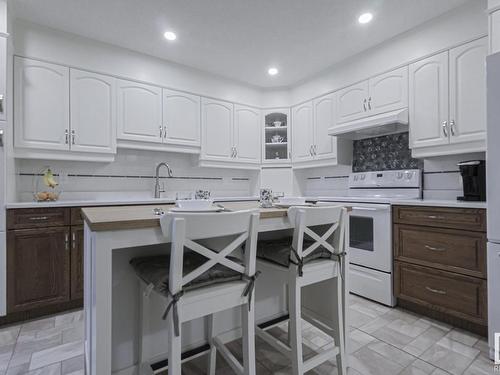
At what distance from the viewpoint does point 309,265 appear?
4.54ft

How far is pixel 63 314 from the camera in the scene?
2273 mm

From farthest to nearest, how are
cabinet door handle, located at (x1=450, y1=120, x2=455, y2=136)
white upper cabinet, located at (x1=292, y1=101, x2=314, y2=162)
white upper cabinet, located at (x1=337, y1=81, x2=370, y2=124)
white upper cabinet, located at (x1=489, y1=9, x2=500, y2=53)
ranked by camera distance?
white upper cabinet, located at (x1=292, y1=101, x2=314, y2=162) < white upper cabinet, located at (x1=337, y1=81, x2=370, y2=124) < cabinet door handle, located at (x1=450, y1=120, x2=455, y2=136) < white upper cabinet, located at (x1=489, y1=9, x2=500, y2=53)

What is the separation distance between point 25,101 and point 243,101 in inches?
92.8

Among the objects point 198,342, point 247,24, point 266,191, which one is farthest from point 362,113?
point 198,342

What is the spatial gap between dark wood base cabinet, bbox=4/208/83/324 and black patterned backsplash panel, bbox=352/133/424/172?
9.69ft

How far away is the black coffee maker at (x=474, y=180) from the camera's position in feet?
6.70

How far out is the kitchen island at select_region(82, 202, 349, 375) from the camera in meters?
0.99

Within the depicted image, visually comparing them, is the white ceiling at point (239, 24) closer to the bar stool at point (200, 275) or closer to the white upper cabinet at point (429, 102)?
the white upper cabinet at point (429, 102)

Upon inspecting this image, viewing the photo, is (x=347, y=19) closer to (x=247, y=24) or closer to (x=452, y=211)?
(x=247, y=24)

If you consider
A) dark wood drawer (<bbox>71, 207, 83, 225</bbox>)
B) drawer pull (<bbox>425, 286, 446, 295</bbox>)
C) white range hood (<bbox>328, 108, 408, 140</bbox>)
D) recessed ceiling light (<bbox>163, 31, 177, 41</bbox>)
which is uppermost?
recessed ceiling light (<bbox>163, 31, 177, 41</bbox>)

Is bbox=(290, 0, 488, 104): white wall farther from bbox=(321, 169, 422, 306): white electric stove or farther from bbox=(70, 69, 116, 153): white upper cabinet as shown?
bbox=(70, 69, 116, 153): white upper cabinet

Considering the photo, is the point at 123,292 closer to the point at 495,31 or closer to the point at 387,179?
the point at 387,179

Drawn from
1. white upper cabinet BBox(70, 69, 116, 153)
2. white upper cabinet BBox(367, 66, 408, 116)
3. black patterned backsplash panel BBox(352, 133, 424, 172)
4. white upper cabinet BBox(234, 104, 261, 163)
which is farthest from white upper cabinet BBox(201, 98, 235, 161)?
white upper cabinet BBox(367, 66, 408, 116)

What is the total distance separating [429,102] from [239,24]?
5.97ft
